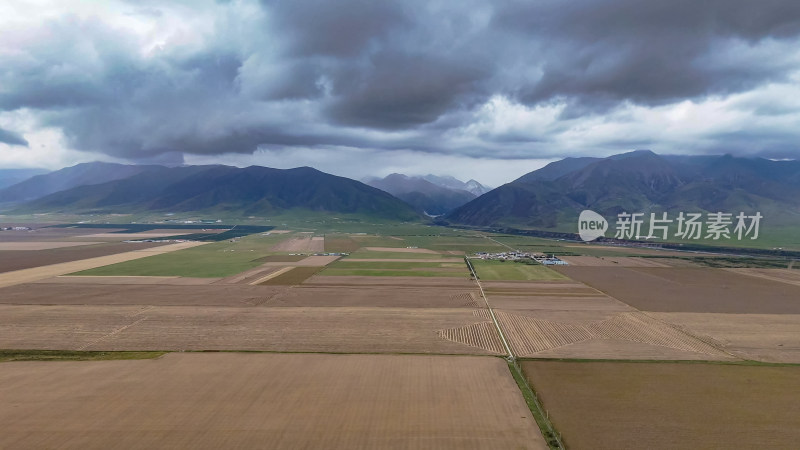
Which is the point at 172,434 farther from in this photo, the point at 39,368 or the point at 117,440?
the point at 39,368

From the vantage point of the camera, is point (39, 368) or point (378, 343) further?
point (378, 343)

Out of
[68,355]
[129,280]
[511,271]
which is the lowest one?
[129,280]

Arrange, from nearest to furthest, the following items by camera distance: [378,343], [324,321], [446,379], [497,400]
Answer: [497,400] < [446,379] < [378,343] < [324,321]

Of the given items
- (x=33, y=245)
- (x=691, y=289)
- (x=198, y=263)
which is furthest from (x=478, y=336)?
(x=33, y=245)

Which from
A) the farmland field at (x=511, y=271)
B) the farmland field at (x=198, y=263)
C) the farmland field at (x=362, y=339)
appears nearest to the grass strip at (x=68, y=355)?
the farmland field at (x=362, y=339)

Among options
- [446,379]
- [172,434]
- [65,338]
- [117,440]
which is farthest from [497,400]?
[65,338]

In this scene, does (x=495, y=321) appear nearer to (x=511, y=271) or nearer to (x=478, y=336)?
(x=478, y=336)

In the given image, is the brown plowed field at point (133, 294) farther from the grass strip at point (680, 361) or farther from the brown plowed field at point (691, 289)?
the brown plowed field at point (691, 289)
